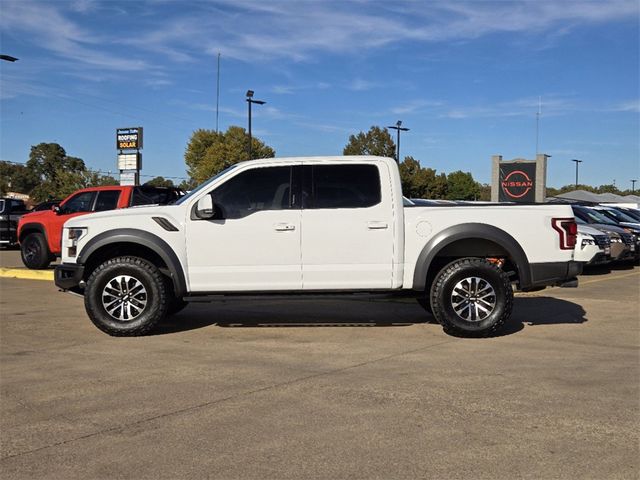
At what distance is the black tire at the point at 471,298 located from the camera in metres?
7.13

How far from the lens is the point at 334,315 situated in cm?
863

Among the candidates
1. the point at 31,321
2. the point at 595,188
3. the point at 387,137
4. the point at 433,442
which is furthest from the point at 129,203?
the point at 595,188

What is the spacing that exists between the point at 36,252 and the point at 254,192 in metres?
8.91

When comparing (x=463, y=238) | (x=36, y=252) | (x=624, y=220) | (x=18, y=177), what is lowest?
(x=36, y=252)

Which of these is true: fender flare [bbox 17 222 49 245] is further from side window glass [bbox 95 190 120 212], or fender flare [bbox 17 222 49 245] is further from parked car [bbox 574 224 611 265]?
parked car [bbox 574 224 611 265]

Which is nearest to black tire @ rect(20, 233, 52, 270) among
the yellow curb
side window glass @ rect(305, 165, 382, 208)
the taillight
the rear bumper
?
the yellow curb

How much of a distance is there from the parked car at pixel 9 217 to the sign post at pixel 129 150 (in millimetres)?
9613

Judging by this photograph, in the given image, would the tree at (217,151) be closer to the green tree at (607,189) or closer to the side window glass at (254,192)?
the side window glass at (254,192)

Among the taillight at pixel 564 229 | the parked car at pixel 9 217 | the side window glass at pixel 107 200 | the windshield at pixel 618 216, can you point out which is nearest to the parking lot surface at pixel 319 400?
the taillight at pixel 564 229

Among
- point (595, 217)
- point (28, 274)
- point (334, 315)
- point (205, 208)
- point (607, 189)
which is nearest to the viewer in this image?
point (205, 208)

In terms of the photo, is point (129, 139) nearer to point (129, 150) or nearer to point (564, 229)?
point (129, 150)

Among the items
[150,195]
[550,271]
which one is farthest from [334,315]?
[150,195]

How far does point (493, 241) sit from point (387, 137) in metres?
58.6

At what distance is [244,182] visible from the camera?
24.0ft
